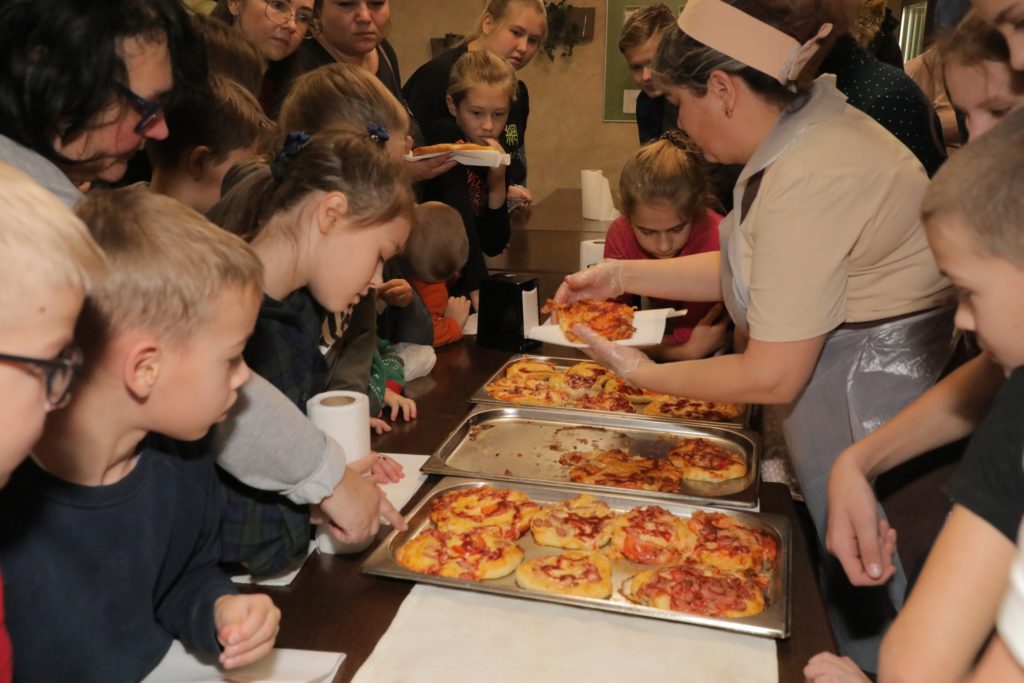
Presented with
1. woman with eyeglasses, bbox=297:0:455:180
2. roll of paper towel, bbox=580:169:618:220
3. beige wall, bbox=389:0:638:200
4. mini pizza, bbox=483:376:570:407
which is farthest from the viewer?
beige wall, bbox=389:0:638:200

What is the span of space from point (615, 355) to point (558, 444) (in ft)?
0.94

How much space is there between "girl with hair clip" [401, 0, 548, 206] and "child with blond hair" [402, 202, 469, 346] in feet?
4.27

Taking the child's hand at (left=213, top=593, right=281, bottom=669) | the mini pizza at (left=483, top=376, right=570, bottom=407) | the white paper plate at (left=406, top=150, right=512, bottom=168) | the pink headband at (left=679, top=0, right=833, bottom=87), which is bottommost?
the mini pizza at (left=483, top=376, right=570, bottom=407)

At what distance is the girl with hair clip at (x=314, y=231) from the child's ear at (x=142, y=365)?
56cm

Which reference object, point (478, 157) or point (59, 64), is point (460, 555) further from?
point (478, 157)

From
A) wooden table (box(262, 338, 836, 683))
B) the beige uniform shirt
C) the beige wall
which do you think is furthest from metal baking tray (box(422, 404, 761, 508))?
the beige wall

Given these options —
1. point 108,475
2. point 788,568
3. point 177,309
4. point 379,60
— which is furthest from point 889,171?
point 379,60

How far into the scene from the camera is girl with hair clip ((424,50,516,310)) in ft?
11.9

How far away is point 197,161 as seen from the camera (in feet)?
7.41

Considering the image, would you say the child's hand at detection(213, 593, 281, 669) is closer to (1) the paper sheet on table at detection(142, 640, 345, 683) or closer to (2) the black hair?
(1) the paper sheet on table at detection(142, 640, 345, 683)

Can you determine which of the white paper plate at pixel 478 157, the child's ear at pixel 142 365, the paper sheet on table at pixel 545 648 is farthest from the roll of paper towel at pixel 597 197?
the child's ear at pixel 142 365

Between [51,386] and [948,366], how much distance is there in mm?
1995

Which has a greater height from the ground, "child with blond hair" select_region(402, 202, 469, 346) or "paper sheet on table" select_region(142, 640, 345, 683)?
"paper sheet on table" select_region(142, 640, 345, 683)

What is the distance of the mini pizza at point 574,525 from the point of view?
170 cm
